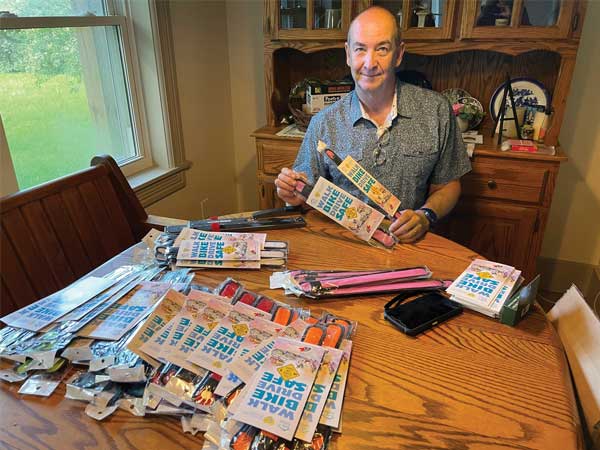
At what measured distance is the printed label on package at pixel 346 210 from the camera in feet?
3.95

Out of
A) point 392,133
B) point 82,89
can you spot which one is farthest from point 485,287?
point 82,89

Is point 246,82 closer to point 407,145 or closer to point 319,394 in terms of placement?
point 407,145

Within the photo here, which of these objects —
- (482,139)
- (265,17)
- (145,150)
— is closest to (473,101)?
(482,139)

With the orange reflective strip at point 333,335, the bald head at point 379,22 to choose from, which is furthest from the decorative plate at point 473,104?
the orange reflective strip at point 333,335

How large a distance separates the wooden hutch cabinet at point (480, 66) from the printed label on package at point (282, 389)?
142cm

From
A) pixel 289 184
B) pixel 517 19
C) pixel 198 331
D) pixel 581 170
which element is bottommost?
pixel 581 170

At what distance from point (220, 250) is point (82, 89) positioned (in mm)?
1184

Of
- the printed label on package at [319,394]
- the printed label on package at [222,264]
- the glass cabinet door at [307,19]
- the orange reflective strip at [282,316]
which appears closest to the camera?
the printed label on package at [319,394]

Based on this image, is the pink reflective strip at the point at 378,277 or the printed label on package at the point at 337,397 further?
the pink reflective strip at the point at 378,277

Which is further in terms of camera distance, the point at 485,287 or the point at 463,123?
the point at 463,123

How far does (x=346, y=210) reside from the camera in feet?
3.98

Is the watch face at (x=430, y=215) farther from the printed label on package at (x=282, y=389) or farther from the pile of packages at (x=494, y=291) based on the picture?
the printed label on package at (x=282, y=389)

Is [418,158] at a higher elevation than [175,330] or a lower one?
higher

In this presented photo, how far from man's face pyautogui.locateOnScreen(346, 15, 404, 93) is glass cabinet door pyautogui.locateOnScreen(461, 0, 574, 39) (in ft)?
1.55
